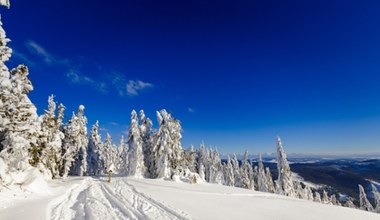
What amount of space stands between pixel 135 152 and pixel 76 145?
15069 millimetres

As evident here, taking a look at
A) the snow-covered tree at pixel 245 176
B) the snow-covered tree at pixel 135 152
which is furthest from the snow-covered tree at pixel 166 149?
the snow-covered tree at pixel 245 176

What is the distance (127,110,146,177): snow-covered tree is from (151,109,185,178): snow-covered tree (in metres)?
2.16

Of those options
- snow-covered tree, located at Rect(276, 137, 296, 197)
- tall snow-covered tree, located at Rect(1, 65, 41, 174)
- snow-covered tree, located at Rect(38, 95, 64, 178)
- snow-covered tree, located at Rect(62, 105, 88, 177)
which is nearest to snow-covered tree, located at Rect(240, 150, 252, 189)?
snow-covered tree, located at Rect(276, 137, 296, 197)

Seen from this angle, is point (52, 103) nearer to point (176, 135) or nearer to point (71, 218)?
point (176, 135)

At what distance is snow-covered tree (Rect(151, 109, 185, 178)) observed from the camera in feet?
123

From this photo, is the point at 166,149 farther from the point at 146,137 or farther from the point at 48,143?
the point at 48,143

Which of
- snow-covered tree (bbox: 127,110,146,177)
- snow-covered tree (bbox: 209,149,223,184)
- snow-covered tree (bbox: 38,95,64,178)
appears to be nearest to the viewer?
snow-covered tree (bbox: 38,95,64,178)

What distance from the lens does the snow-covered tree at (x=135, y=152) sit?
41.7 metres

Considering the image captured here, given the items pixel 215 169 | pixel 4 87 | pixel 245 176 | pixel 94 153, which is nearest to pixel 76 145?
pixel 94 153

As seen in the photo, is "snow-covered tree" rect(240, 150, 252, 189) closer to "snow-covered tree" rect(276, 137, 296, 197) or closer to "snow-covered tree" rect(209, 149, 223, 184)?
"snow-covered tree" rect(209, 149, 223, 184)

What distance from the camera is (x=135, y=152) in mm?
42406

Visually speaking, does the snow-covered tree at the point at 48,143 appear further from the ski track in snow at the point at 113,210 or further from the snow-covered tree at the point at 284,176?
the snow-covered tree at the point at 284,176

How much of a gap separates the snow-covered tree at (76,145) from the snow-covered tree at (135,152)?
10.5 meters

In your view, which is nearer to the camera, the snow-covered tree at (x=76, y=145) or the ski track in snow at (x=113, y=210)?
the ski track in snow at (x=113, y=210)
